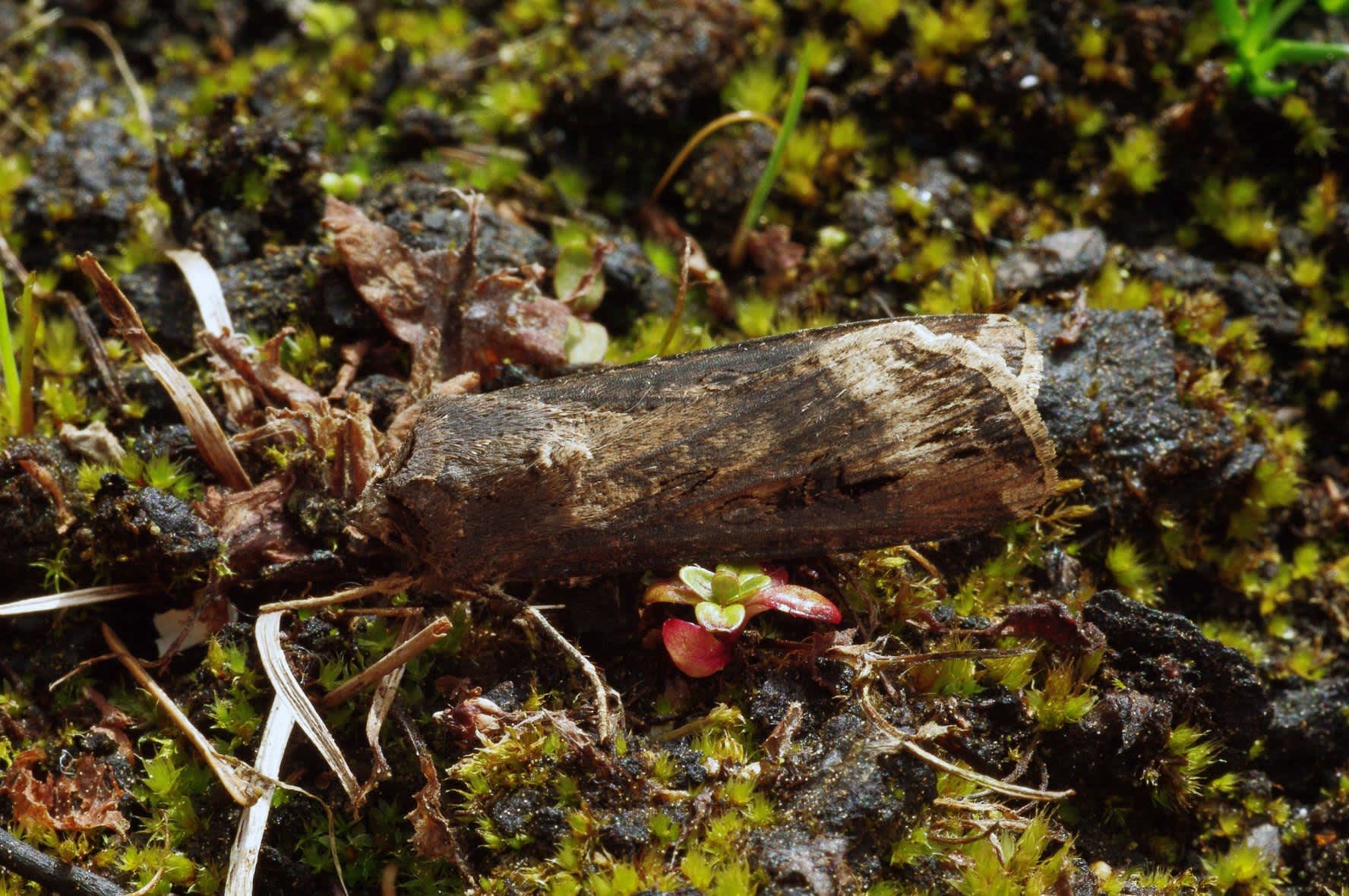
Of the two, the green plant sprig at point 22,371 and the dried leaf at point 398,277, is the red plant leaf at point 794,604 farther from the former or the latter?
the green plant sprig at point 22,371

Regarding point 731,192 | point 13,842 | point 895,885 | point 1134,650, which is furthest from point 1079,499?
point 13,842

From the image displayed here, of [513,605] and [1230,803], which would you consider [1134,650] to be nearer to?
[1230,803]

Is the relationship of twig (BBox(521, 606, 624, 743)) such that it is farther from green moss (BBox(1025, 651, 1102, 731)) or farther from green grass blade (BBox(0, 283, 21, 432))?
green grass blade (BBox(0, 283, 21, 432))

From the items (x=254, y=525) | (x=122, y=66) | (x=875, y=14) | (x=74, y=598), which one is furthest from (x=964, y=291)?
(x=122, y=66)

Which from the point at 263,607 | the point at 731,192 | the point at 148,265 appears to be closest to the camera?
the point at 263,607

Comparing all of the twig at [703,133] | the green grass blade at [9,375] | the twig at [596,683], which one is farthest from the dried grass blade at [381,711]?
the twig at [703,133]

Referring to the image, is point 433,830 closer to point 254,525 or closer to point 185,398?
point 254,525
